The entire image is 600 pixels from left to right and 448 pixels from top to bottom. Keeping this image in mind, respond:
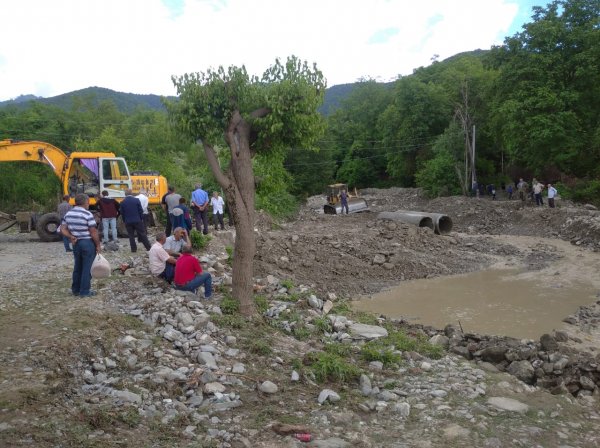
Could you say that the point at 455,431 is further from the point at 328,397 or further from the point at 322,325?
the point at 322,325

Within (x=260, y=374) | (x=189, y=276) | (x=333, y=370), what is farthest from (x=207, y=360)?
(x=189, y=276)

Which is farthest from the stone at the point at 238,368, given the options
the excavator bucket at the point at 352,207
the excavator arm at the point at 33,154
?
the excavator bucket at the point at 352,207

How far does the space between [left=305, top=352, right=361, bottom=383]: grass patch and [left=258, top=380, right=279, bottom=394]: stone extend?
0.65 meters

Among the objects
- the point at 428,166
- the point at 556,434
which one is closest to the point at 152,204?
the point at 556,434

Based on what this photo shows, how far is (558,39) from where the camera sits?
2986 centimetres

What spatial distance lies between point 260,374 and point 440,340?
3.58m

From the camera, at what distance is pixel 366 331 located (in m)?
8.91

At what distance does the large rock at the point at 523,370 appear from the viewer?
285 inches

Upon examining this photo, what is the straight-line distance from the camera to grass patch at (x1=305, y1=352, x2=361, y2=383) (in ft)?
21.5

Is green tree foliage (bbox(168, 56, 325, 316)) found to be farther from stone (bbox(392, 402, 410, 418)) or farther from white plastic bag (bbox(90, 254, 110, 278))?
stone (bbox(392, 402, 410, 418))

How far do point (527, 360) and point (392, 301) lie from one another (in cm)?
562

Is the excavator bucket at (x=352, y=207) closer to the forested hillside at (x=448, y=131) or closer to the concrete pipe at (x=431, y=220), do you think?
the forested hillside at (x=448, y=131)

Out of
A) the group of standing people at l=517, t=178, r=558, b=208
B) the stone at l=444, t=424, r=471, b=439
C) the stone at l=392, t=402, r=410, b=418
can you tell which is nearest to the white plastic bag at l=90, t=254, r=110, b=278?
the stone at l=392, t=402, r=410, b=418

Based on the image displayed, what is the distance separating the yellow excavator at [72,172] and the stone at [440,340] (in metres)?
10.8
